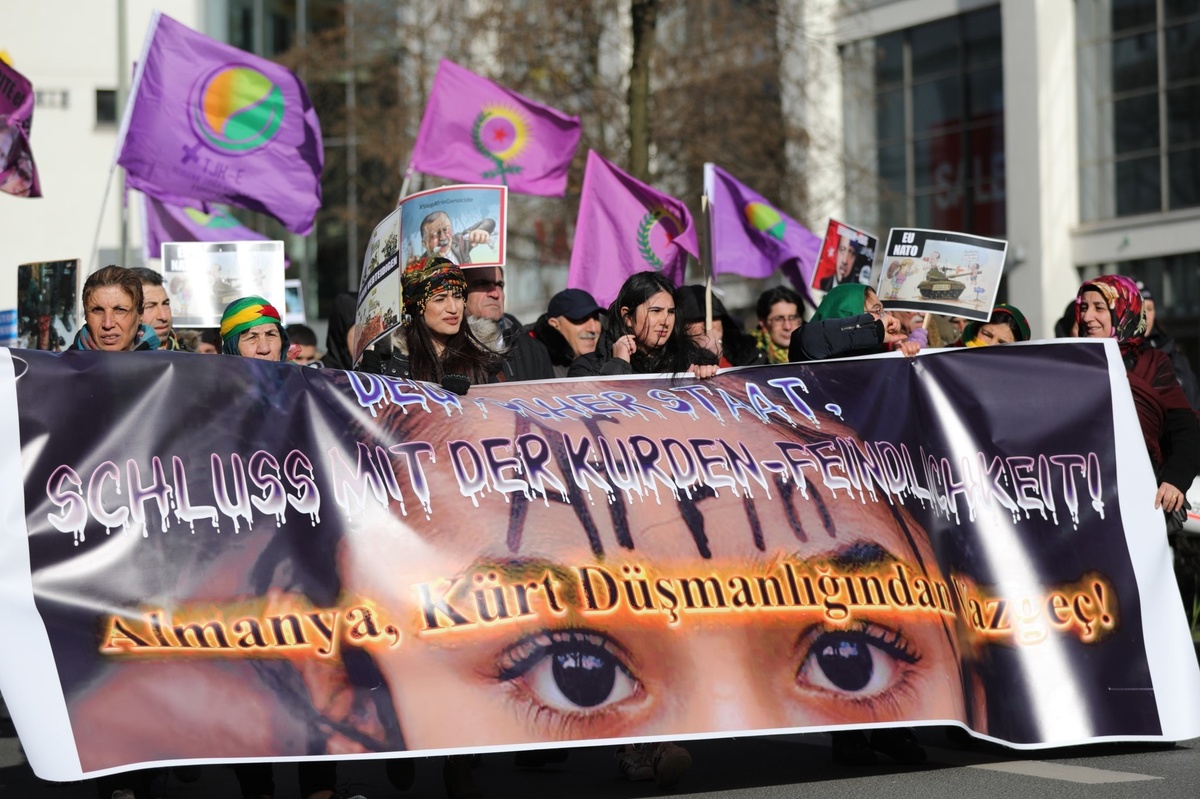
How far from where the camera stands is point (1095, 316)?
24.8ft

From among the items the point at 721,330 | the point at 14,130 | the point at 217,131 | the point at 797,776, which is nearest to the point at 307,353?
the point at 217,131

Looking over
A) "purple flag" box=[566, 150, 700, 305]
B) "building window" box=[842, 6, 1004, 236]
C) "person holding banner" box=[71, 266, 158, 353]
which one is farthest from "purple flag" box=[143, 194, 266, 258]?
"building window" box=[842, 6, 1004, 236]

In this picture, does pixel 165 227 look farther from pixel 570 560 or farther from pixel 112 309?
pixel 570 560

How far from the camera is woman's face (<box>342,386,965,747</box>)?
5953mm

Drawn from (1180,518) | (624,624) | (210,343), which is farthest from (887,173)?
(624,624)

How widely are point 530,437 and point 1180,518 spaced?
301 cm

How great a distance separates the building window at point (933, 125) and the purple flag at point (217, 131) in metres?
16.0

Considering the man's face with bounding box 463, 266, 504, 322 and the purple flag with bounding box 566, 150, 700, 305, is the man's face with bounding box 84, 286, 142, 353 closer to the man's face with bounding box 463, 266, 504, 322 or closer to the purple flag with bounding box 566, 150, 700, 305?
the man's face with bounding box 463, 266, 504, 322

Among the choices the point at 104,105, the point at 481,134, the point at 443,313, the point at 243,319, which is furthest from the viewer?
the point at 104,105

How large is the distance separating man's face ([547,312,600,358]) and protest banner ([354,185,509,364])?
32.1 inches

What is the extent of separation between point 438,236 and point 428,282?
1436 millimetres

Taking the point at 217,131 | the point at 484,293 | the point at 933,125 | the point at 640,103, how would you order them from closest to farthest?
the point at 484,293, the point at 217,131, the point at 640,103, the point at 933,125

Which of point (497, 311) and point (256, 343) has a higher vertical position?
point (497, 311)

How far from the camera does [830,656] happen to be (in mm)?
6328
